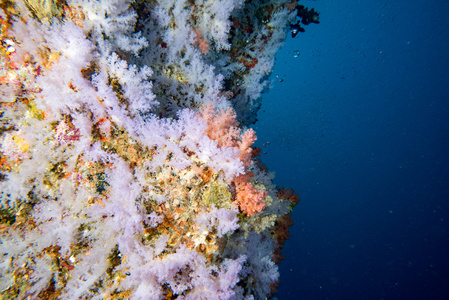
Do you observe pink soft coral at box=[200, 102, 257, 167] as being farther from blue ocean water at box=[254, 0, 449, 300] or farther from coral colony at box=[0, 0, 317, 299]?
blue ocean water at box=[254, 0, 449, 300]

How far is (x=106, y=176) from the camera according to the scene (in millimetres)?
2400

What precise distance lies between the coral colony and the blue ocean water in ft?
153

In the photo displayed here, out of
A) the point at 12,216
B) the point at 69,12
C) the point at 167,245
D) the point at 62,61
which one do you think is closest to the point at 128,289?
the point at 167,245

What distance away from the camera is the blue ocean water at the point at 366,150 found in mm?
45281

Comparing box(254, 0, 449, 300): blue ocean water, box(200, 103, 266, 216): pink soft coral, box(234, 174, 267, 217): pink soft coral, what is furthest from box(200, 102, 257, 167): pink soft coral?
box(254, 0, 449, 300): blue ocean water

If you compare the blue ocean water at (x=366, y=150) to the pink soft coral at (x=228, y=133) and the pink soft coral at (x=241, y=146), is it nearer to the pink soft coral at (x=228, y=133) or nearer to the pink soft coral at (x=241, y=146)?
the pink soft coral at (x=241, y=146)

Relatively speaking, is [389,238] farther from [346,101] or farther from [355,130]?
[346,101]

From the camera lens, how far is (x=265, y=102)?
8156cm

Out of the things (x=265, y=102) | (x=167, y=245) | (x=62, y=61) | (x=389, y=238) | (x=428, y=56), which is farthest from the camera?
(x=265, y=102)

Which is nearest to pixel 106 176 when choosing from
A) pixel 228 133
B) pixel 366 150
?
pixel 228 133

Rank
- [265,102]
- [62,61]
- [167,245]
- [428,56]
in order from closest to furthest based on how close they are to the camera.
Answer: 1. [167,245]
2. [62,61]
3. [428,56]
4. [265,102]

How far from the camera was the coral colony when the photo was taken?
211 cm

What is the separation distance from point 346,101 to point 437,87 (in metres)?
26.5

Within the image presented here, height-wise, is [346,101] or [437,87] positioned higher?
[437,87]
